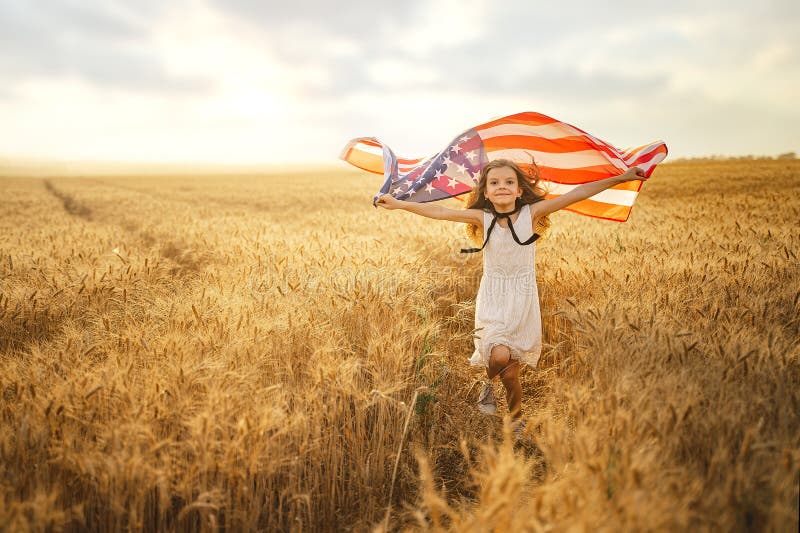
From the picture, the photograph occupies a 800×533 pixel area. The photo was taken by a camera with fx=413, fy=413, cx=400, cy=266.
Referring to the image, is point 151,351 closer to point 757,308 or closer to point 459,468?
point 459,468

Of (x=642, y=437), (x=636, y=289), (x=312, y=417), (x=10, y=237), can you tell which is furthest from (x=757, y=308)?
(x=10, y=237)

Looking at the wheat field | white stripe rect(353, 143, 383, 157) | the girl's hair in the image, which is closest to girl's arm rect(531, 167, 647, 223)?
Answer: the girl's hair

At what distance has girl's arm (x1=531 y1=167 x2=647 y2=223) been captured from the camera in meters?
3.21

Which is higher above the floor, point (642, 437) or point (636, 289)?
point (636, 289)

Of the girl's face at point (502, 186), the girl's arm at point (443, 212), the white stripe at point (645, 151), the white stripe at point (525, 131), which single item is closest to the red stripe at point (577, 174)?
the white stripe at point (645, 151)

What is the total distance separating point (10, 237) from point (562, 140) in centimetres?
852

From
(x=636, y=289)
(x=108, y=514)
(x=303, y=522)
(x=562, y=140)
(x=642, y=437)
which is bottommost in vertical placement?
(x=303, y=522)

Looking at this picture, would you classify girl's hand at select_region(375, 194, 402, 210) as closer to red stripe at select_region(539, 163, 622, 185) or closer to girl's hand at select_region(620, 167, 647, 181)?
girl's hand at select_region(620, 167, 647, 181)

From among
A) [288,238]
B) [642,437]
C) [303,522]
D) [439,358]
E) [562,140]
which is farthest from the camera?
[288,238]

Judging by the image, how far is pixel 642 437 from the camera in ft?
6.01

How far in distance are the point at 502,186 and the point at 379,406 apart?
6.34 ft

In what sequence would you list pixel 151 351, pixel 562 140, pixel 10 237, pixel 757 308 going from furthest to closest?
1. pixel 10 237
2. pixel 562 140
3. pixel 757 308
4. pixel 151 351

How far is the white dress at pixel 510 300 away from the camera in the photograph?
3.20 m

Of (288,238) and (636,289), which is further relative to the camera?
(288,238)
